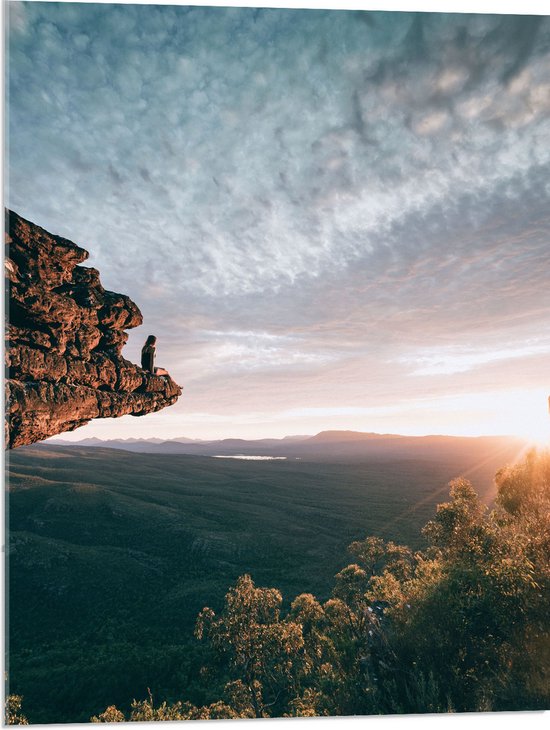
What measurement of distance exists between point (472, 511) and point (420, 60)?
15166 millimetres

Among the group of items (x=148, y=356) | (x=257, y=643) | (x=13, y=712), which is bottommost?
(x=257, y=643)

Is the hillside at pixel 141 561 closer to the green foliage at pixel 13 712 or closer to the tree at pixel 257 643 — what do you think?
the tree at pixel 257 643

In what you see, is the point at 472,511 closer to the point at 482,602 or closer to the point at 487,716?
the point at 482,602

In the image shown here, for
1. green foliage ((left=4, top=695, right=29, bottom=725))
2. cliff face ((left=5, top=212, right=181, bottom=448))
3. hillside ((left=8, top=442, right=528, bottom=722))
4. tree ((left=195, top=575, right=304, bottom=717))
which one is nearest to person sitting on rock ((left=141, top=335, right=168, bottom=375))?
cliff face ((left=5, top=212, right=181, bottom=448))

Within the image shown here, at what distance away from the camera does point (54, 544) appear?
5069 cm

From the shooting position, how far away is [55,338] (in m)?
7.45

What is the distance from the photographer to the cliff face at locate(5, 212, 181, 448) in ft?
22.5

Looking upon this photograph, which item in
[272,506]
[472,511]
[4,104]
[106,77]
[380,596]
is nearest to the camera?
[4,104]

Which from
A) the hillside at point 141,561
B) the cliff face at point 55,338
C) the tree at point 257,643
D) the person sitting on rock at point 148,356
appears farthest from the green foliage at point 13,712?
the hillside at point 141,561

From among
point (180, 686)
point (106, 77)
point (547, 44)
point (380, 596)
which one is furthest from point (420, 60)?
Answer: point (180, 686)

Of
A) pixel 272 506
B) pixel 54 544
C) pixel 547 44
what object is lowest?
pixel 272 506

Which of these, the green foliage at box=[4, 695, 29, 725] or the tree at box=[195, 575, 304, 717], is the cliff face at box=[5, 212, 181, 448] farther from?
the tree at box=[195, 575, 304, 717]

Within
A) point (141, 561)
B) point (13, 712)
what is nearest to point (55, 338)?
point (13, 712)

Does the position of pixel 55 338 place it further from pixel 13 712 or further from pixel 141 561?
pixel 141 561
